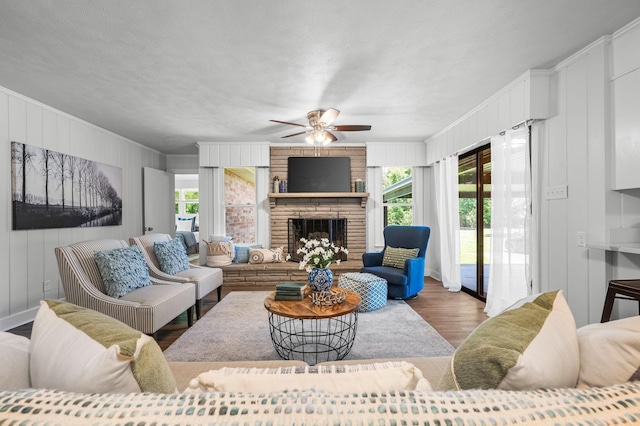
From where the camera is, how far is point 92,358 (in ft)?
2.33

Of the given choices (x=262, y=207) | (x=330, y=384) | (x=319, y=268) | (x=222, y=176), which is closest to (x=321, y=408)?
(x=330, y=384)

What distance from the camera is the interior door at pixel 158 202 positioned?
5586mm

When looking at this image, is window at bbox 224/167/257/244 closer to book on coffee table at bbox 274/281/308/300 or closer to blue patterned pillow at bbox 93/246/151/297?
blue patterned pillow at bbox 93/246/151/297

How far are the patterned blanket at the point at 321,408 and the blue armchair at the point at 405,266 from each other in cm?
336

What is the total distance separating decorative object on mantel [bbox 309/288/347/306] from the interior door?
172 inches

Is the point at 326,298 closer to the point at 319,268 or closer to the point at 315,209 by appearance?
the point at 319,268


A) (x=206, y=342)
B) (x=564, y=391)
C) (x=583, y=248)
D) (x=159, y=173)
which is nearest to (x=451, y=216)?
(x=583, y=248)

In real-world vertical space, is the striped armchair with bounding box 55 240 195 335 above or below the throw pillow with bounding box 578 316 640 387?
below

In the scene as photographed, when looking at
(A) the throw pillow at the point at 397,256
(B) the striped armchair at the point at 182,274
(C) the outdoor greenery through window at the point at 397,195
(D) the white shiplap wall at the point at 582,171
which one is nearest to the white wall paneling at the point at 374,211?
(C) the outdoor greenery through window at the point at 397,195

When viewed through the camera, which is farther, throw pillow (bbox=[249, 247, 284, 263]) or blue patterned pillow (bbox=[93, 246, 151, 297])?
throw pillow (bbox=[249, 247, 284, 263])

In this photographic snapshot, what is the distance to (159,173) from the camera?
5949 millimetres

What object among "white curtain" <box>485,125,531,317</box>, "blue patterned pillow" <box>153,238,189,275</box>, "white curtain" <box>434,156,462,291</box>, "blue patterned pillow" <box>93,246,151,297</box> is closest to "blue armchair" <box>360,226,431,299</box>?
"white curtain" <box>434,156,462,291</box>

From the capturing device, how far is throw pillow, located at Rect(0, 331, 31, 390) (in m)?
0.74

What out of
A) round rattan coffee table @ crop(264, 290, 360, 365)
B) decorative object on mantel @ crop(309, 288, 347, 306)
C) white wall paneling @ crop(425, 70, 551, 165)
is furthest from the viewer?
white wall paneling @ crop(425, 70, 551, 165)
